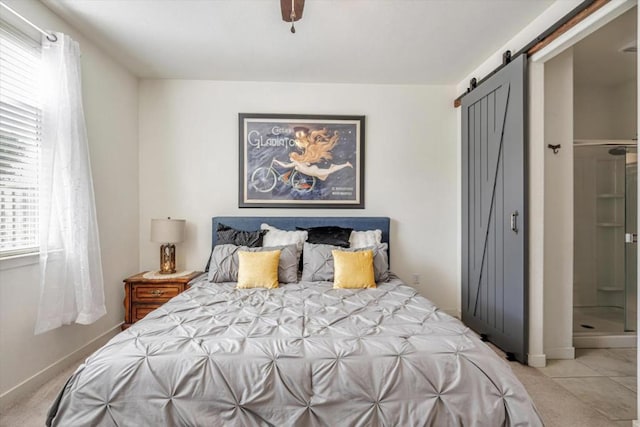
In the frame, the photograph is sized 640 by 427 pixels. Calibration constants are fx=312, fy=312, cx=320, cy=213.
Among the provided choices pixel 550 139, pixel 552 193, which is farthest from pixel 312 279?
pixel 550 139

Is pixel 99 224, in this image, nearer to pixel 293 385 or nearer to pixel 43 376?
pixel 43 376

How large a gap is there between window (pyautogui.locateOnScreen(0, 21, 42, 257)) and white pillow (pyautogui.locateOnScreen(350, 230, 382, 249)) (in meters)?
2.56

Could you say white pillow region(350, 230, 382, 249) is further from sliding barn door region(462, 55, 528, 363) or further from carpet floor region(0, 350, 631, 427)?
carpet floor region(0, 350, 631, 427)

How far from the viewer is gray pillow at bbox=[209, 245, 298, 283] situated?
9.05 ft

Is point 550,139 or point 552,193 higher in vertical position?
point 550,139

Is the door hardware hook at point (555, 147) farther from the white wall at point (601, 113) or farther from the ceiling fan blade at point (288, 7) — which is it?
the ceiling fan blade at point (288, 7)

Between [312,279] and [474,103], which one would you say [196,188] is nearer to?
[312,279]

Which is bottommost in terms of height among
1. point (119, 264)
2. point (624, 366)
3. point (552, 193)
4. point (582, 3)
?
point (624, 366)

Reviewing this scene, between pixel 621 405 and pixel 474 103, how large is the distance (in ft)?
8.63

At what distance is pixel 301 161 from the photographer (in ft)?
11.5

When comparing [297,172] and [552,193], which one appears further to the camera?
[297,172]

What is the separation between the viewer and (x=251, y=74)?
10.8 ft

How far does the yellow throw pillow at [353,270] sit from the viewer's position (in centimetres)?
260

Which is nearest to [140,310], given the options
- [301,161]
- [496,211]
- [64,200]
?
[64,200]
